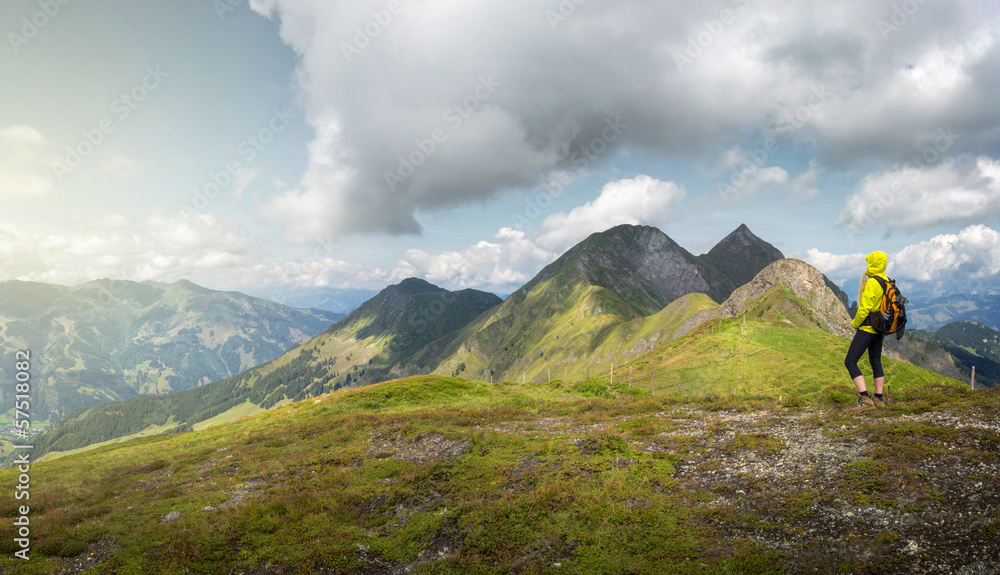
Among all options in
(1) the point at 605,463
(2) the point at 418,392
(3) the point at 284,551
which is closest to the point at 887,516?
(1) the point at 605,463

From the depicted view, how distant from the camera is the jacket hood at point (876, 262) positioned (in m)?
15.4

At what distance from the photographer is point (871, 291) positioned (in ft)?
50.4

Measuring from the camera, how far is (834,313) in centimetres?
11319

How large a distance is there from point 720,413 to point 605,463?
10253 millimetres

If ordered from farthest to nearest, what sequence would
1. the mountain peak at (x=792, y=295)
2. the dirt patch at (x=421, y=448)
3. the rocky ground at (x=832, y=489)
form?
the mountain peak at (x=792, y=295), the dirt patch at (x=421, y=448), the rocky ground at (x=832, y=489)

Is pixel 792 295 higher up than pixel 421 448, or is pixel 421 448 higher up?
pixel 792 295

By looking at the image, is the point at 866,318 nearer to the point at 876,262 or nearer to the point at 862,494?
the point at 876,262

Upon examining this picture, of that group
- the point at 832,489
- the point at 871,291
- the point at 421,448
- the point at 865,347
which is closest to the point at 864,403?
the point at 865,347

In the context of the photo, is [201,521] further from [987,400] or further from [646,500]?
[987,400]

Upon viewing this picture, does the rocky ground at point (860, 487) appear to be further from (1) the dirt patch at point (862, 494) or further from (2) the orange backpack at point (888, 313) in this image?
(2) the orange backpack at point (888, 313)

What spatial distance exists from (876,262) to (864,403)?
6210 millimetres

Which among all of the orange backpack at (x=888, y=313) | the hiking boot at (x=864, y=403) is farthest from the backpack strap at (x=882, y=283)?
the hiking boot at (x=864, y=403)

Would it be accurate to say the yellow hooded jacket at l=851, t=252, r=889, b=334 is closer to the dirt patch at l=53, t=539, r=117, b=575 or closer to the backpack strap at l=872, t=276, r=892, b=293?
the backpack strap at l=872, t=276, r=892, b=293

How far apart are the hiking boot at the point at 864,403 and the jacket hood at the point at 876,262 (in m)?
5.54
